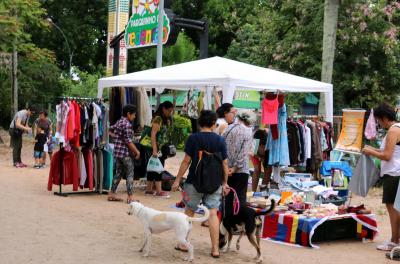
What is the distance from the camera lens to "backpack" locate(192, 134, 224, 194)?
23.3 ft

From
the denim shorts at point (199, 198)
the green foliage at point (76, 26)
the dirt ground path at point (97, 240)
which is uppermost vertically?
the green foliage at point (76, 26)

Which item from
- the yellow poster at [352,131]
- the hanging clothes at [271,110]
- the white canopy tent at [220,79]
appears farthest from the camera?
the yellow poster at [352,131]

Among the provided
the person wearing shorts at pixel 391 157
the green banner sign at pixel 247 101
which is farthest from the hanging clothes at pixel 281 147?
the green banner sign at pixel 247 101

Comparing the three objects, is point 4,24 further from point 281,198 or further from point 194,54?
point 194,54

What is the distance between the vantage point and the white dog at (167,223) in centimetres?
697

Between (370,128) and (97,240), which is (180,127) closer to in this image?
(370,128)

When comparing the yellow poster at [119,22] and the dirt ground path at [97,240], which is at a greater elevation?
the yellow poster at [119,22]

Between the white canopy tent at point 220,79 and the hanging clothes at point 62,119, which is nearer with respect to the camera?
the white canopy tent at point 220,79

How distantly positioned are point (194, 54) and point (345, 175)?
27239 mm

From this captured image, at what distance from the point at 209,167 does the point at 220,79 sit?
3405mm

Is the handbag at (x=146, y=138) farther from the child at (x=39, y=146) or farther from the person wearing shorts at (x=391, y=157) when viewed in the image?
the person wearing shorts at (x=391, y=157)

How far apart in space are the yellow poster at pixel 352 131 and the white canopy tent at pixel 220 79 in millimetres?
948

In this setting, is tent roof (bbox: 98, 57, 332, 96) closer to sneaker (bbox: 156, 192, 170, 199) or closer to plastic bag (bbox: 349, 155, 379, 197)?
sneaker (bbox: 156, 192, 170, 199)

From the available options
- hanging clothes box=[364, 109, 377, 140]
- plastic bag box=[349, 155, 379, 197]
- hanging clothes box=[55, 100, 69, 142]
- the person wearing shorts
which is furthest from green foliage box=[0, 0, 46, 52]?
the person wearing shorts
